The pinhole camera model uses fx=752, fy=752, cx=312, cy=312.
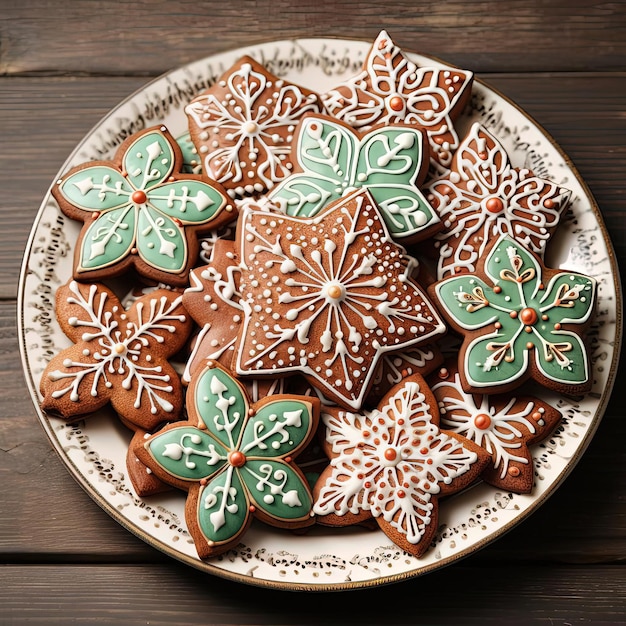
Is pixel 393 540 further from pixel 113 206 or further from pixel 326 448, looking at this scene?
pixel 113 206

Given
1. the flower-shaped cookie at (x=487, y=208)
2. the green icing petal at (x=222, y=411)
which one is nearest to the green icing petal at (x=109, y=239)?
the green icing petal at (x=222, y=411)

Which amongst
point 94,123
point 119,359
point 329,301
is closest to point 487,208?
point 329,301

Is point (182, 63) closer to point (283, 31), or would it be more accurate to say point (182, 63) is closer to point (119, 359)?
point (283, 31)

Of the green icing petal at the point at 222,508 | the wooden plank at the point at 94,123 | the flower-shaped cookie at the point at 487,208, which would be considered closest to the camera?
the green icing petal at the point at 222,508

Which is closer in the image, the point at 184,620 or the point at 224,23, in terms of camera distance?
the point at 184,620

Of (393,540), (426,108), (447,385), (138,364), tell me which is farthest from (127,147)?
(393,540)

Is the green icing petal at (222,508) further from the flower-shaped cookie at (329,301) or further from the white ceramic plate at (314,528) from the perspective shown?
the flower-shaped cookie at (329,301)

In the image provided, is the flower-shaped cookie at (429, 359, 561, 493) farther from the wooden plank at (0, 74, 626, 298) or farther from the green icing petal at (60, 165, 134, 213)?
the green icing petal at (60, 165, 134, 213)
